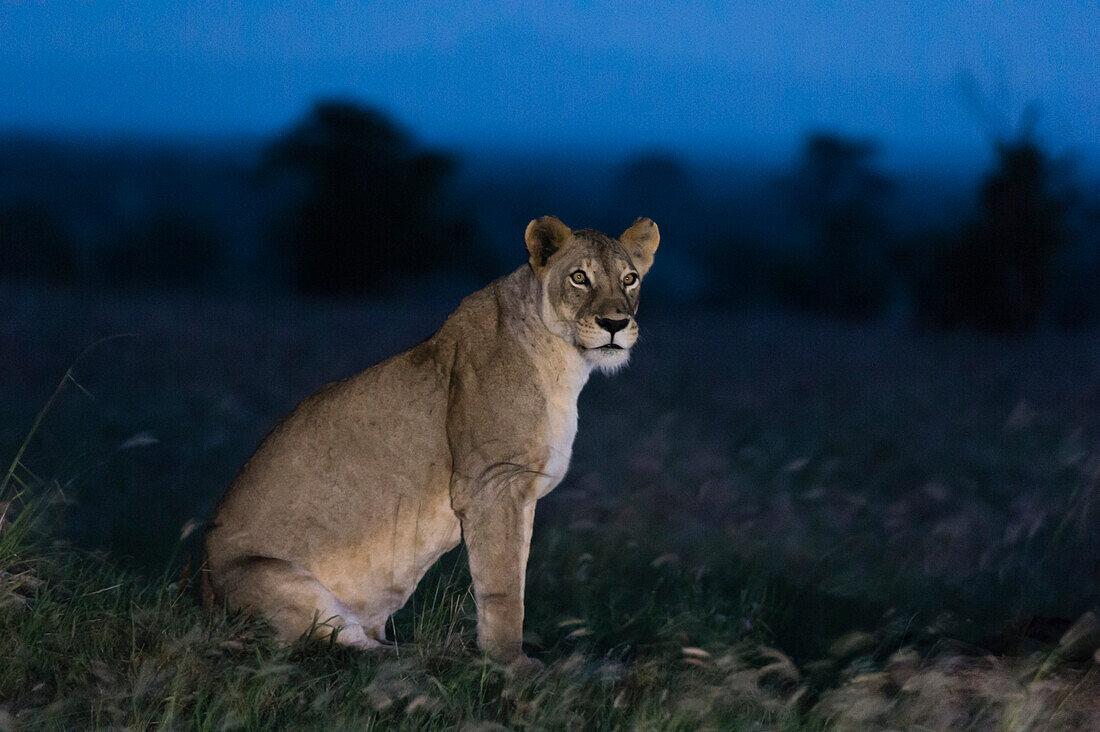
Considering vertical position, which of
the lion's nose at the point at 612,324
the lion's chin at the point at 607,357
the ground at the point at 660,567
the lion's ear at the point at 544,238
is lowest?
the ground at the point at 660,567

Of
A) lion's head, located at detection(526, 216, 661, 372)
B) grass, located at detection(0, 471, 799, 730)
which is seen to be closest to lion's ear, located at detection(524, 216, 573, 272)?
lion's head, located at detection(526, 216, 661, 372)

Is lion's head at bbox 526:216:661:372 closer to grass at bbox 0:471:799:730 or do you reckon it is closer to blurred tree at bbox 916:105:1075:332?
grass at bbox 0:471:799:730

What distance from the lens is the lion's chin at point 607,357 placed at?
6.35 metres

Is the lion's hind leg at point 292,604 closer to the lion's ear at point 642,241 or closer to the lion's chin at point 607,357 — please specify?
the lion's chin at point 607,357

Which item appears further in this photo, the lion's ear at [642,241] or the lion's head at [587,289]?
the lion's ear at [642,241]

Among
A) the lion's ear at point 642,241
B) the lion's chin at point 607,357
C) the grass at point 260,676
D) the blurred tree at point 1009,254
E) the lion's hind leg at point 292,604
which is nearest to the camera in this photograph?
the grass at point 260,676

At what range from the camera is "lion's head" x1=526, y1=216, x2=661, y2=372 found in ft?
20.5

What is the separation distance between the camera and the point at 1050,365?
63.7 ft

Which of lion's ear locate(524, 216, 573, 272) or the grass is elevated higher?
lion's ear locate(524, 216, 573, 272)

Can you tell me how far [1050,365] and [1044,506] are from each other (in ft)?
32.6

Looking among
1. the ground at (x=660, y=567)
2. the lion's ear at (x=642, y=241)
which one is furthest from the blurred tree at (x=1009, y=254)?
the lion's ear at (x=642, y=241)

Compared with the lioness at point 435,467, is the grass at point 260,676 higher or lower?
lower

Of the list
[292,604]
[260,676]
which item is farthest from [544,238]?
[260,676]

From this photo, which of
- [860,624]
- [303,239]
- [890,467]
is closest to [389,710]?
[860,624]
